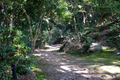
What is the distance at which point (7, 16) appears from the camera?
16.1 ft

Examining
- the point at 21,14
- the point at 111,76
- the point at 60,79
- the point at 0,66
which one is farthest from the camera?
the point at 21,14

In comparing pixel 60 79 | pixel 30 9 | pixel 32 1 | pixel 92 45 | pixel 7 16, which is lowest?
pixel 60 79

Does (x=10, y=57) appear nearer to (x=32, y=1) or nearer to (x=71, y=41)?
(x=32, y=1)

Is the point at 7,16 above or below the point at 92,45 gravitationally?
above

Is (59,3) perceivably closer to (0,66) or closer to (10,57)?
(10,57)

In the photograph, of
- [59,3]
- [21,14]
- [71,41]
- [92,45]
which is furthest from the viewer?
[71,41]

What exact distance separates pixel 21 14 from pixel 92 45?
753 cm

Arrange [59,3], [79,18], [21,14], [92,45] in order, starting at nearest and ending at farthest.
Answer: [21,14]
[59,3]
[92,45]
[79,18]

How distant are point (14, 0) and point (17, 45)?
2.19 m

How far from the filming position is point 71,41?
13.4m

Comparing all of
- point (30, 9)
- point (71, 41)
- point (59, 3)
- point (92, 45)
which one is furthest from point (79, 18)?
point (30, 9)

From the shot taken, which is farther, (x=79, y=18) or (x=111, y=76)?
(x=79, y=18)

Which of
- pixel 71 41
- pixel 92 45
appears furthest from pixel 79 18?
pixel 92 45

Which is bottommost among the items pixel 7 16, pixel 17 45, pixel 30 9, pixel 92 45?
pixel 92 45
